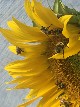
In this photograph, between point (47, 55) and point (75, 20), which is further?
point (47, 55)

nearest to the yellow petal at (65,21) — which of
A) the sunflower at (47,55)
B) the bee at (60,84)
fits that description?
the sunflower at (47,55)

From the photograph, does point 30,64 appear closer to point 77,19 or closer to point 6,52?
point 77,19

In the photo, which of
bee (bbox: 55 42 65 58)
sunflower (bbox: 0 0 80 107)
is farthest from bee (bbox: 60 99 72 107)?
bee (bbox: 55 42 65 58)

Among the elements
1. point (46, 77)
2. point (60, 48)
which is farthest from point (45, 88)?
point (60, 48)

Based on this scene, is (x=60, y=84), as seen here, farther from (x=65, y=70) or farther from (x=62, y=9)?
(x=62, y=9)

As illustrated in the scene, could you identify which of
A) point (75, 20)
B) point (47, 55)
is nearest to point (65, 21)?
point (75, 20)

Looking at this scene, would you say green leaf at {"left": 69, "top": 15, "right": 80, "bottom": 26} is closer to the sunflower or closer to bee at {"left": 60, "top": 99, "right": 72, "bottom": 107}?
the sunflower

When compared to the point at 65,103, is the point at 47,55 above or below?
above

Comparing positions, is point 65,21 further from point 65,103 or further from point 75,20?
point 65,103

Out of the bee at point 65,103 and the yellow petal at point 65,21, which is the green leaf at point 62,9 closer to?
the yellow petal at point 65,21
